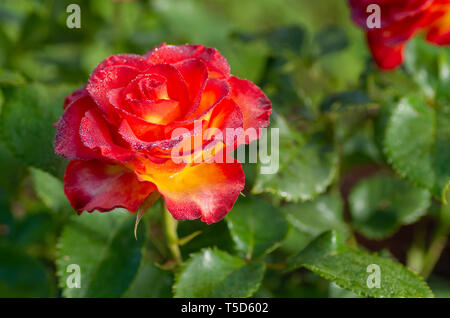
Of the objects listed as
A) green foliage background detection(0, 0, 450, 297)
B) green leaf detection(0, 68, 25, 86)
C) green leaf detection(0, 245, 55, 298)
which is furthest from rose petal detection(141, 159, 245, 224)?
green leaf detection(0, 245, 55, 298)

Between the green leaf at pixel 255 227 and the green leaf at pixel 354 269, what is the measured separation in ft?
0.14

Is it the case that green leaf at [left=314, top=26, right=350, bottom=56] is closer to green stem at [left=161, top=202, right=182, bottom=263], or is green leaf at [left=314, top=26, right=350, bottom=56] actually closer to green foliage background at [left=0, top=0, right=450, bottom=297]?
green foliage background at [left=0, top=0, right=450, bottom=297]

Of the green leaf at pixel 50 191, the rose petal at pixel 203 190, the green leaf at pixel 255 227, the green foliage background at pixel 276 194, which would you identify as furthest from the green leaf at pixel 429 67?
the green leaf at pixel 50 191

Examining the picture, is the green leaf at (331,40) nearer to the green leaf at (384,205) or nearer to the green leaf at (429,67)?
the green leaf at (429,67)

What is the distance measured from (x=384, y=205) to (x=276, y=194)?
28cm

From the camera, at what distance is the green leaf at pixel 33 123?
54cm

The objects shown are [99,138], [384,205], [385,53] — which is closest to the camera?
[99,138]

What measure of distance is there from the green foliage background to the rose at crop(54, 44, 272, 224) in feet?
0.36

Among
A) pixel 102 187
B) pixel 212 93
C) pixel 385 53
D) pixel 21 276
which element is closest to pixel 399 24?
pixel 385 53

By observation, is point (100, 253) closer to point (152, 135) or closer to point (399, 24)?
point (152, 135)

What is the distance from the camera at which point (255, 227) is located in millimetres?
575

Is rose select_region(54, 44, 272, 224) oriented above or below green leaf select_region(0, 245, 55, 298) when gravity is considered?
above

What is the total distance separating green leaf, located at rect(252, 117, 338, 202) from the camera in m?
0.55
